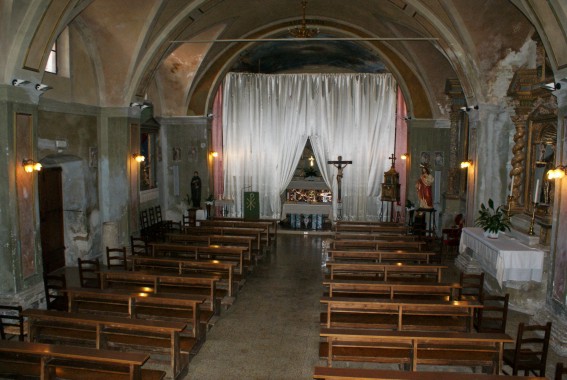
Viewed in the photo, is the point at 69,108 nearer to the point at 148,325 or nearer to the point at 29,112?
the point at 29,112

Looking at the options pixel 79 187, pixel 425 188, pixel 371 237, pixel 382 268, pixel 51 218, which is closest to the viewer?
pixel 382 268

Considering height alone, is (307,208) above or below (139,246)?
above

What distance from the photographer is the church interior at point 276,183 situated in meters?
6.77

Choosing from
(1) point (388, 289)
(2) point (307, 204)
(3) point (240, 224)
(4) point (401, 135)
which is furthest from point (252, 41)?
(1) point (388, 289)

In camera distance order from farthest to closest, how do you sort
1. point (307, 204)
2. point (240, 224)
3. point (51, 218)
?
point (307, 204) < point (240, 224) < point (51, 218)

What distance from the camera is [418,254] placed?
9898 mm

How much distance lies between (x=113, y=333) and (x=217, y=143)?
44.2ft

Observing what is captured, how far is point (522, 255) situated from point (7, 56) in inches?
374

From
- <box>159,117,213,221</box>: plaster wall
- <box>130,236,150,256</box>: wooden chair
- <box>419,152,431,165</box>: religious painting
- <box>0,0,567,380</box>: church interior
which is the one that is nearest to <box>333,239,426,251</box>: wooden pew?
<box>0,0,567,380</box>: church interior

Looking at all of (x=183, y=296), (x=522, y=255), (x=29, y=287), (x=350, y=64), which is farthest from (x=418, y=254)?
(x=350, y=64)

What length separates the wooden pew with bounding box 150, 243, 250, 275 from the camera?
10.1m

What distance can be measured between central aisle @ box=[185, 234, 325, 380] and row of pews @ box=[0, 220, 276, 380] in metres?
0.27

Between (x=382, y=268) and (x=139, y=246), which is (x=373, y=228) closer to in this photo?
(x=382, y=268)

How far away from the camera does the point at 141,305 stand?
7586mm
